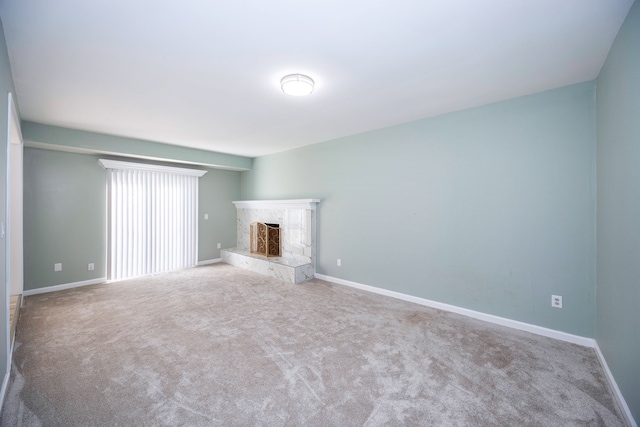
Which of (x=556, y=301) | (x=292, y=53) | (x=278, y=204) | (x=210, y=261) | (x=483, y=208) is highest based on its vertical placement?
(x=292, y=53)

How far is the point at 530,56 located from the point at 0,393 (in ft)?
14.6

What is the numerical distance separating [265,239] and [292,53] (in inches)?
159

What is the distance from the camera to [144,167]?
492 cm

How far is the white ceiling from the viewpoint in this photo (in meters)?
1.59

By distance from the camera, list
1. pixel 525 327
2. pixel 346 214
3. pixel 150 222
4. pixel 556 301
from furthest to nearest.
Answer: pixel 150 222 → pixel 346 214 → pixel 525 327 → pixel 556 301

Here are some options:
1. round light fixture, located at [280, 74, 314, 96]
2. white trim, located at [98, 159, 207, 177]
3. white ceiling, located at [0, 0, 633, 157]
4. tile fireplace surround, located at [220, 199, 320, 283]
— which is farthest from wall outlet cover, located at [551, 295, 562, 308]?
white trim, located at [98, 159, 207, 177]

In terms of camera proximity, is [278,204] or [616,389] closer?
[616,389]

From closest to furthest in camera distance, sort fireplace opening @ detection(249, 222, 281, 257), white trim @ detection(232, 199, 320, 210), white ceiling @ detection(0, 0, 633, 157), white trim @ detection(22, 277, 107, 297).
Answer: white ceiling @ detection(0, 0, 633, 157) < white trim @ detection(22, 277, 107, 297) < white trim @ detection(232, 199, 320, 210) < fireplace opening @ detection(249, 222, 281, 257)

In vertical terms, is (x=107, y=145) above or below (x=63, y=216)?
above

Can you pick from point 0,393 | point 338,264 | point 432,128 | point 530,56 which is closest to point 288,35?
point 530,56

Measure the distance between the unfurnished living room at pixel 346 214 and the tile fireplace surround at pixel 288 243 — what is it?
0.09m

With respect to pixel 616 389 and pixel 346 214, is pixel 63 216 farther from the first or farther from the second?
pixel 616 389

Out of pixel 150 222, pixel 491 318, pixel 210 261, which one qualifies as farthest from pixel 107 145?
pixel 491 318

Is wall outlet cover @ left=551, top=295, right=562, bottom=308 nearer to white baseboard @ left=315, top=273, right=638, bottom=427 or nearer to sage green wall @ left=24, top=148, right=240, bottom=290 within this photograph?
white baseboard @ left=315, top=273, right=638, bottom=427
